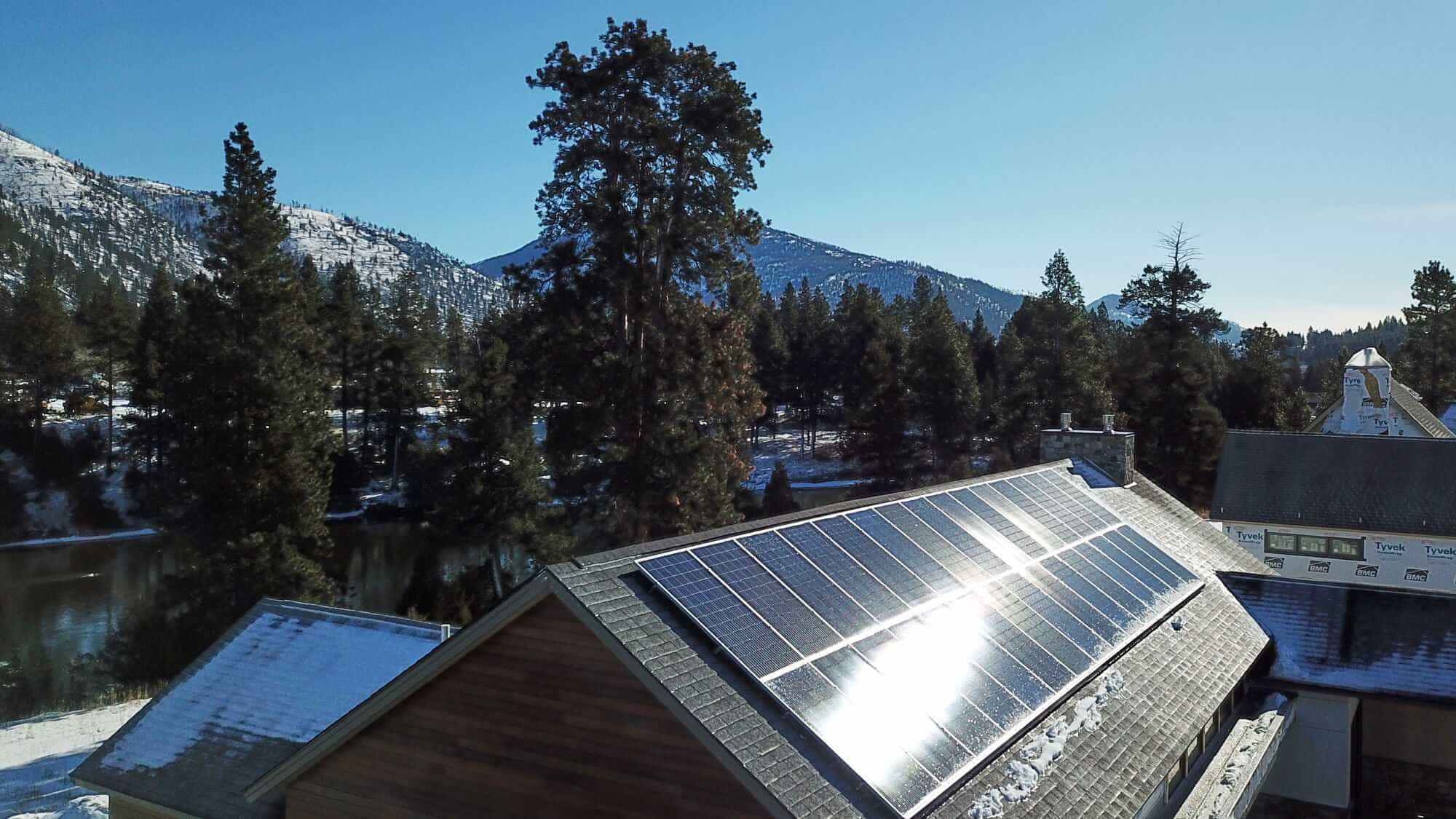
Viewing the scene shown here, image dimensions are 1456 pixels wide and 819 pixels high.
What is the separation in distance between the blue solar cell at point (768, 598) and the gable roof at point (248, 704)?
4984 mm

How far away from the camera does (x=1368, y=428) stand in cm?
3650

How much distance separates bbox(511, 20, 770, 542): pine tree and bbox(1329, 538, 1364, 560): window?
17749mm

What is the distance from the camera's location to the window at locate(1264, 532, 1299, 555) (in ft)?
86.8

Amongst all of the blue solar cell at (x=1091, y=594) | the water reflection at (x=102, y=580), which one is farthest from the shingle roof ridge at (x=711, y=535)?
the water reflection at (x=102, y=580)

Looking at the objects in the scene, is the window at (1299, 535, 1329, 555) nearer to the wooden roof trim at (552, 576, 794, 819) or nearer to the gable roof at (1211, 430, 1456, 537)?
the gable roof at (1211, 430, 1456, 537)

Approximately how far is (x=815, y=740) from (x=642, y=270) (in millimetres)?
17794

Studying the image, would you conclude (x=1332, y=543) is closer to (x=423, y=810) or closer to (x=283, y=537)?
(x=423, y=810)

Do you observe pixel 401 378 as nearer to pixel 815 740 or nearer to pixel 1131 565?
pixel 1131 565

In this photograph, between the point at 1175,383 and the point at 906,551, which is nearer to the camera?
the point at 906,551

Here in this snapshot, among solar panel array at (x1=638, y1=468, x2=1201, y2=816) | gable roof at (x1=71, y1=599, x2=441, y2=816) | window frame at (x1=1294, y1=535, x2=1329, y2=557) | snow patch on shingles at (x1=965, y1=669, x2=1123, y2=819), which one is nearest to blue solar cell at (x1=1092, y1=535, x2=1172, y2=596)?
solar panel array at (x1=638, y1=468, x2=1201, y2=816)

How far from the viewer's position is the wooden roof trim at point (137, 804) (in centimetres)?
1045

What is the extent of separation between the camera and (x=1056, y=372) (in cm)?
4453

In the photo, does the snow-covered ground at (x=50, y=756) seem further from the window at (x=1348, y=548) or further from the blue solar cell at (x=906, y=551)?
the window at (x=1348, y=548)

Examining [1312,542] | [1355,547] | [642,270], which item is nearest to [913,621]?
[642,270]
